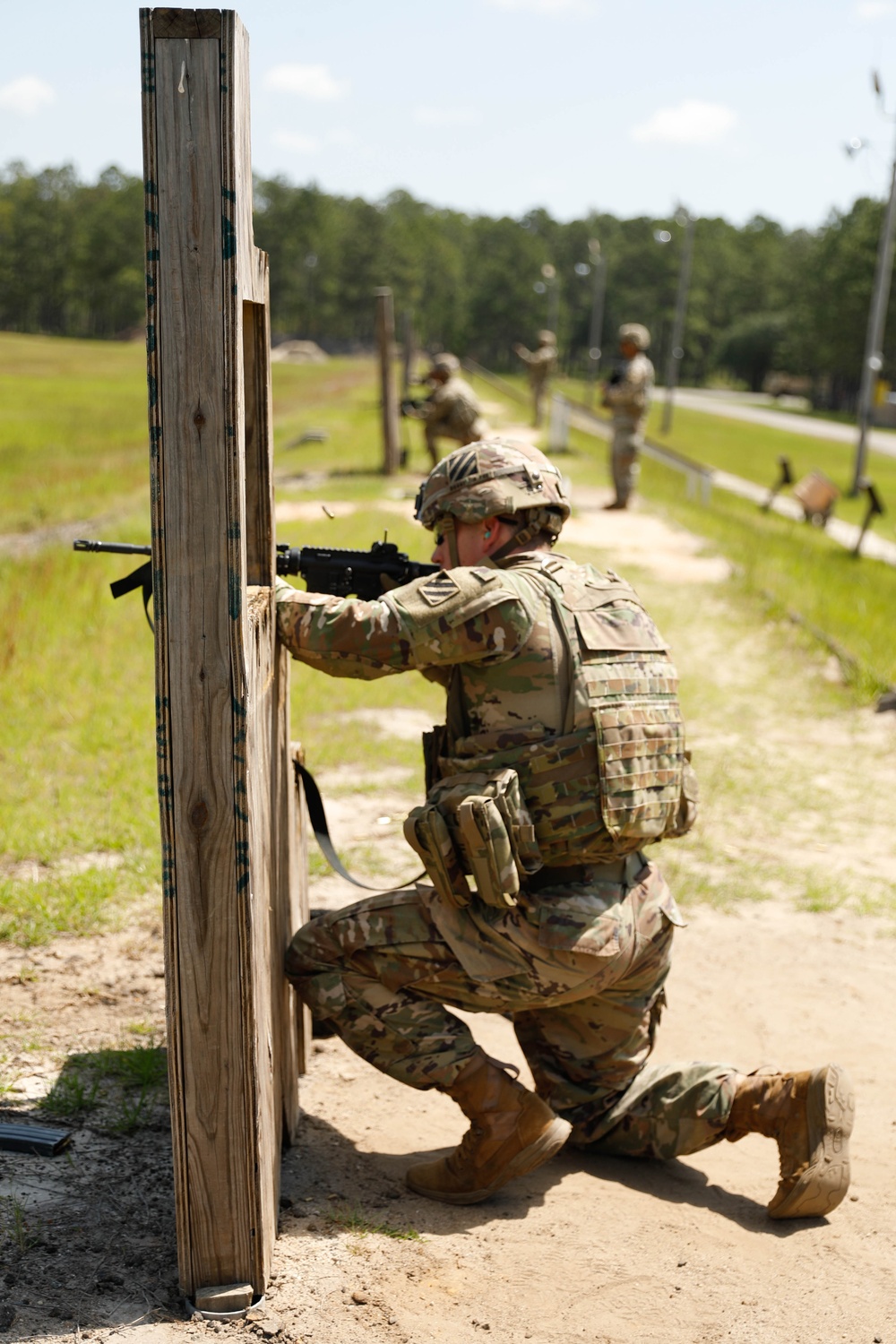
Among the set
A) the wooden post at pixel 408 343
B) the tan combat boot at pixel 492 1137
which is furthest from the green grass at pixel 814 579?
the tan combat boot at pixel 492 1137

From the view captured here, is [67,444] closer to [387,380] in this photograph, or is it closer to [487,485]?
[387,380]

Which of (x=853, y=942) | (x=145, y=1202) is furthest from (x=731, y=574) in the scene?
(x=145, y=1202)

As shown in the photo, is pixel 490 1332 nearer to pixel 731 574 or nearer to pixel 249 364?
pixel 249 364

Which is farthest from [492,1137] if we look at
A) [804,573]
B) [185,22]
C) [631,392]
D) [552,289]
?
[552,289]

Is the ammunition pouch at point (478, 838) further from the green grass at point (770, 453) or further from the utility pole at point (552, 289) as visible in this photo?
the utility pole at point (552, 289)

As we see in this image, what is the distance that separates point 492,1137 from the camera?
2.99 metres

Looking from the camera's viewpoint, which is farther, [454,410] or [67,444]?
[67,444]

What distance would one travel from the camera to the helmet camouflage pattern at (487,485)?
10.00 feet

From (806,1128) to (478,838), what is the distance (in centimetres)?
109

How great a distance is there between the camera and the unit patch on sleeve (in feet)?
9.37

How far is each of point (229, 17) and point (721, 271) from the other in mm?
103596

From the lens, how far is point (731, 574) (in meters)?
11.8

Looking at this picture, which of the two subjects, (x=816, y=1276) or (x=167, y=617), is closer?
(x=167, y=617)

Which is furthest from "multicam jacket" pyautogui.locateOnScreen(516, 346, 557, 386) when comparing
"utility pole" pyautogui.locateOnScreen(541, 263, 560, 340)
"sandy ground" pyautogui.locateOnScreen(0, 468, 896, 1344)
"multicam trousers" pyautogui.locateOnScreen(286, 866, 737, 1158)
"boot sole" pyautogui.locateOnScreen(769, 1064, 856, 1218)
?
"boot sole" pyautogui.locateOnScreen(769, 1064, 856, 1218)
